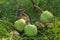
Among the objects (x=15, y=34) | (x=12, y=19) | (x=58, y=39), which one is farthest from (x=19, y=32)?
(x=58, y=39)

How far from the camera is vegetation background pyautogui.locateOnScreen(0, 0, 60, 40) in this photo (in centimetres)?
225

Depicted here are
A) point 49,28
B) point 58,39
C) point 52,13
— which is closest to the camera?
point 58,39

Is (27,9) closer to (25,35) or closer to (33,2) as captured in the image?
(33,2)

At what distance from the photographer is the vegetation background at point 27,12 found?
2.25 m

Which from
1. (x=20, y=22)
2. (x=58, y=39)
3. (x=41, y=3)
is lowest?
(x=58, y=39)

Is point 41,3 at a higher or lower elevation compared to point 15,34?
higher

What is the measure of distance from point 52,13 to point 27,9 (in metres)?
0.29

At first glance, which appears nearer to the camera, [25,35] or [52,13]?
[25,35]

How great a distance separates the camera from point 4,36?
7.36ft

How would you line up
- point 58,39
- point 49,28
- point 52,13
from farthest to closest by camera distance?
point 52,13 → point 49,28 → point 58,39

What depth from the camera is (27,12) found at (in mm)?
2570

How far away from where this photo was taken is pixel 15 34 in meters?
2.26

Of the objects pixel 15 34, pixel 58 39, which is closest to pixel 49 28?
pixel 58 39

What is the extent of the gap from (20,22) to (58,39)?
0.41m
